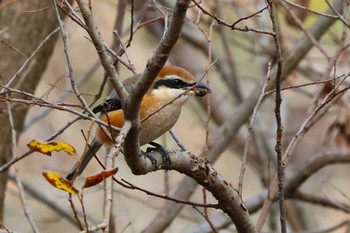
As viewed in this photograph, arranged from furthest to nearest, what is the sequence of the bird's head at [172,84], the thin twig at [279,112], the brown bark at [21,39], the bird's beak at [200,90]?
1. the brown bark at [21,39]
2. the bird's head at [172,84]
3. the bird's beak at [200,90]
4. the thin twig at [279,112]

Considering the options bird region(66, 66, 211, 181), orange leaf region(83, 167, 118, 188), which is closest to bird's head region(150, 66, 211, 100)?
bird region(66, 66, 211, 181)

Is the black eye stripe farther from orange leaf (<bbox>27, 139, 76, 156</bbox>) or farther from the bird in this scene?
orange leaf (<bbox>27, 139, 76, 156</bbox>)

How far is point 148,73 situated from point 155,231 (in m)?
2.11

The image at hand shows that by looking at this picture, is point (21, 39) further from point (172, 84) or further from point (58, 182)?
point (58, 182)

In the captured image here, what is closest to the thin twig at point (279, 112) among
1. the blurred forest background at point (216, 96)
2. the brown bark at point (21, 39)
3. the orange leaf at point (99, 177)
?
the blurred forest background at point (216, 96)

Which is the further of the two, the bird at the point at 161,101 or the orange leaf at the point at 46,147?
the bird at the point at 161,101

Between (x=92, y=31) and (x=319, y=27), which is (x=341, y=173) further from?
(x=92, y=31)

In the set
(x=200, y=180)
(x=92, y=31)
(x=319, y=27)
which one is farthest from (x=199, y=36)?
(x=92, y=31)

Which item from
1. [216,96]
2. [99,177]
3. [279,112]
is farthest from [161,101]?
[216,96]

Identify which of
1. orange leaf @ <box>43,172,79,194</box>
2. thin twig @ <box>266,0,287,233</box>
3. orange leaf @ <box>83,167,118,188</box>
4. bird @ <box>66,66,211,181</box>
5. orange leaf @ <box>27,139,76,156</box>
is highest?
bird @ <box>66,66,211,181</box>

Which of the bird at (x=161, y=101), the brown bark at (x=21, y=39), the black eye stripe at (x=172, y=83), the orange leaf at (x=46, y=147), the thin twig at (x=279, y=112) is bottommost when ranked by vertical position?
the orange leaf at (x=46, y=147)

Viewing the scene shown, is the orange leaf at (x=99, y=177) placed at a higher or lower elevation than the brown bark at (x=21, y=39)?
lower

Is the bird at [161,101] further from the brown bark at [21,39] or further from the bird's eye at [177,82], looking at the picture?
the brown bark at [21,39]

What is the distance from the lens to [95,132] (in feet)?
11.7
